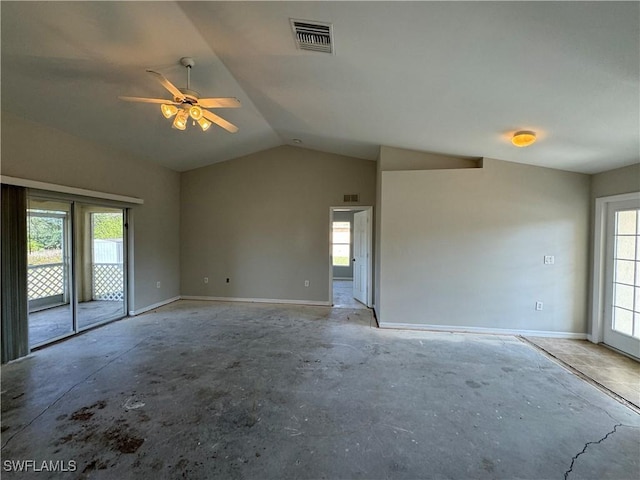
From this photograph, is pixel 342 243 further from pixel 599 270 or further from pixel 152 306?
pixel 599 270

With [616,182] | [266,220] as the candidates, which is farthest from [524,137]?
[266,220]

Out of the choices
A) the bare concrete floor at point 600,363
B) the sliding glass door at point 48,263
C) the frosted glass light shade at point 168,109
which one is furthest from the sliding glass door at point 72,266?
the bare concrete floor at point 600,363

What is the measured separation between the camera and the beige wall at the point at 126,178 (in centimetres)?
323

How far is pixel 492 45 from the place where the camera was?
6.31ft

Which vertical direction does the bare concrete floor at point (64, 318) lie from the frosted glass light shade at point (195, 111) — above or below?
below

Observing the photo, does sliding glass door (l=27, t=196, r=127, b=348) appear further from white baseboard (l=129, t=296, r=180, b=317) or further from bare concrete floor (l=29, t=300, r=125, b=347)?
white baseboard (l=129, t=296, r=180, b=317)

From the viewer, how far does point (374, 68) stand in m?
2.47

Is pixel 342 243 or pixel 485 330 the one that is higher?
pixel 342 243

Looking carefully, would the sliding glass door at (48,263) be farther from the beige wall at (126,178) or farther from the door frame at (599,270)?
the door frame at (599,270)

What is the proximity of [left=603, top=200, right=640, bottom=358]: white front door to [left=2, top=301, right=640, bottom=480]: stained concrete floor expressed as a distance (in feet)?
3.51

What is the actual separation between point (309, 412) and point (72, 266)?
391cm

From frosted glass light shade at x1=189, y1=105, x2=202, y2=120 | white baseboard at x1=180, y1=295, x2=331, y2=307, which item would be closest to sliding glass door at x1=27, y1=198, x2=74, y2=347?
white baseboard at x1=180, y1=295, x2=331, y2=307

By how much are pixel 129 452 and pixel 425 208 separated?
4.26 metres

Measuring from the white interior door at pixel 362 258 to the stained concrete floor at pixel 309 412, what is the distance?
6.80ft
